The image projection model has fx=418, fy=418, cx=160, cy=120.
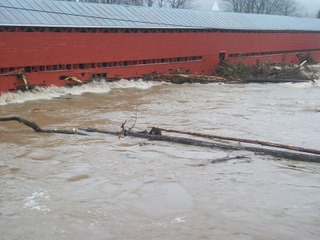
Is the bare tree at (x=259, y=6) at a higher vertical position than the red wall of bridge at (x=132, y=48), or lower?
higher

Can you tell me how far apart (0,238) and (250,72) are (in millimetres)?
20294

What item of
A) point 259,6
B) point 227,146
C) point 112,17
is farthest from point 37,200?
point 259,6

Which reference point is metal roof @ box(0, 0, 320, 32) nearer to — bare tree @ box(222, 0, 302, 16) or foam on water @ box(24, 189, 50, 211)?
foam on water @ box(24, 189, 50, 211)

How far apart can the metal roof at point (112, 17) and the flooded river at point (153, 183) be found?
523cm

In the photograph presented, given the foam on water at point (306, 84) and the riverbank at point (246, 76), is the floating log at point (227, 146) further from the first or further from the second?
the foam on water at point (306, 84)

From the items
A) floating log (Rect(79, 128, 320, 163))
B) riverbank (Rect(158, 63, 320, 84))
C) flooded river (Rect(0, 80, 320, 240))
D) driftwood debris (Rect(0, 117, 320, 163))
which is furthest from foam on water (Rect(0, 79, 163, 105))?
floating log (Rect(79, 128, 320, 163))

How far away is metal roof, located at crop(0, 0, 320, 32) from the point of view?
16.6m

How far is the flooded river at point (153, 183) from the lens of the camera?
17.1ft

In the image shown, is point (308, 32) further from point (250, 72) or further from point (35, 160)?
point (35, 160)

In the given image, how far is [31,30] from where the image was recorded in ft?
54.2

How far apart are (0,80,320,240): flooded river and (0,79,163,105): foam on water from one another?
2.33 m

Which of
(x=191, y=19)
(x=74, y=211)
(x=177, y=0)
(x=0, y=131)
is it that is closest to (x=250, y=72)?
(x=191, y=19)

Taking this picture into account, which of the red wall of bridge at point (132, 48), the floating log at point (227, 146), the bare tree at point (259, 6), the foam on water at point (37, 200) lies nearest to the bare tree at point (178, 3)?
the bare tree at point (259, 6)

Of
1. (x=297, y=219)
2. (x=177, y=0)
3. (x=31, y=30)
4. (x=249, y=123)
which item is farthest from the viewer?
(x=177, y=0)
